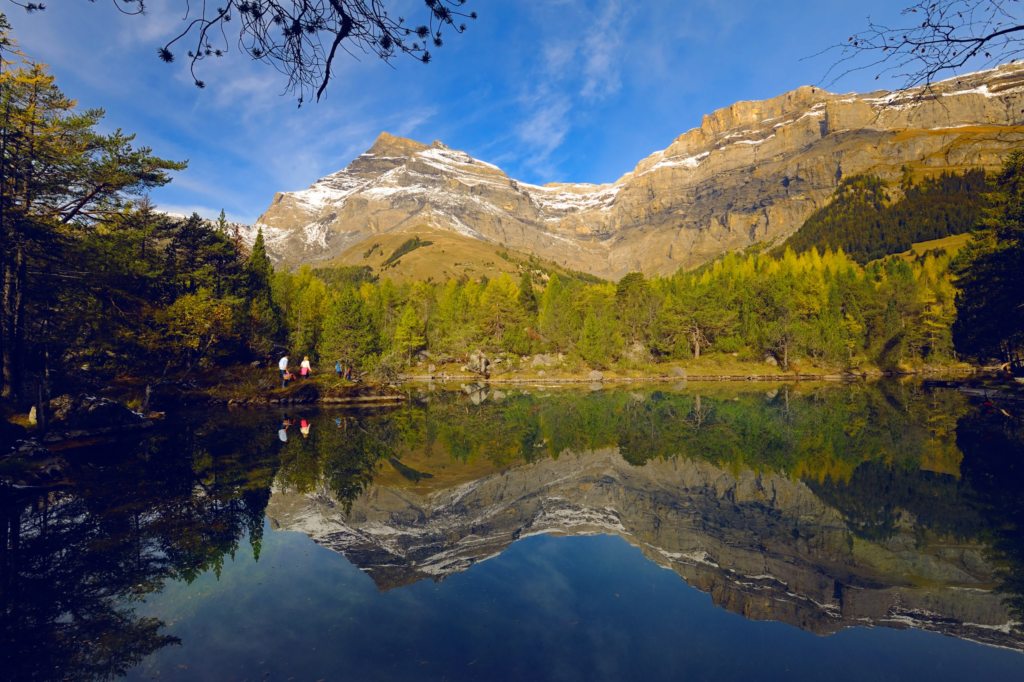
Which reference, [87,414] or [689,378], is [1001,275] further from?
[87,414]

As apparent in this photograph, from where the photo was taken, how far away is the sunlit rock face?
30.3 feet

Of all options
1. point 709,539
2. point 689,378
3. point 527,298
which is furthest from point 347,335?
point 689,378

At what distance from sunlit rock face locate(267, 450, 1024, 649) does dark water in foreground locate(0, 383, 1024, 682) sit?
0.08m

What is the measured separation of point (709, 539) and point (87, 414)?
2970 cm

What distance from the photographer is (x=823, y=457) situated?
21281 mm

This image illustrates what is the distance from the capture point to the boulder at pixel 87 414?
74.5ft

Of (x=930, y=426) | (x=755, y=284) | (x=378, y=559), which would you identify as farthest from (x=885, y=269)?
(x=378, y=559)

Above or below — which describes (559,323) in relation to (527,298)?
below

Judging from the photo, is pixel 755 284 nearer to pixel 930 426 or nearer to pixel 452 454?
pixel 930 426

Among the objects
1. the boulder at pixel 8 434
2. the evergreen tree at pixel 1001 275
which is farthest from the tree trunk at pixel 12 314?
the evergreen tree at pixel 1001 275

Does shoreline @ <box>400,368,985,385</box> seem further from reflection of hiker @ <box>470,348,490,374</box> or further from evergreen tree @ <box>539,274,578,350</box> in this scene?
evergreen tree @ <box>539,274,578,350</box>

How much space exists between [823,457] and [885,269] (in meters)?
106

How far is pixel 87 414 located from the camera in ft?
78.6

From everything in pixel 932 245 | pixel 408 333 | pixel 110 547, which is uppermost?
pixel 932 245
